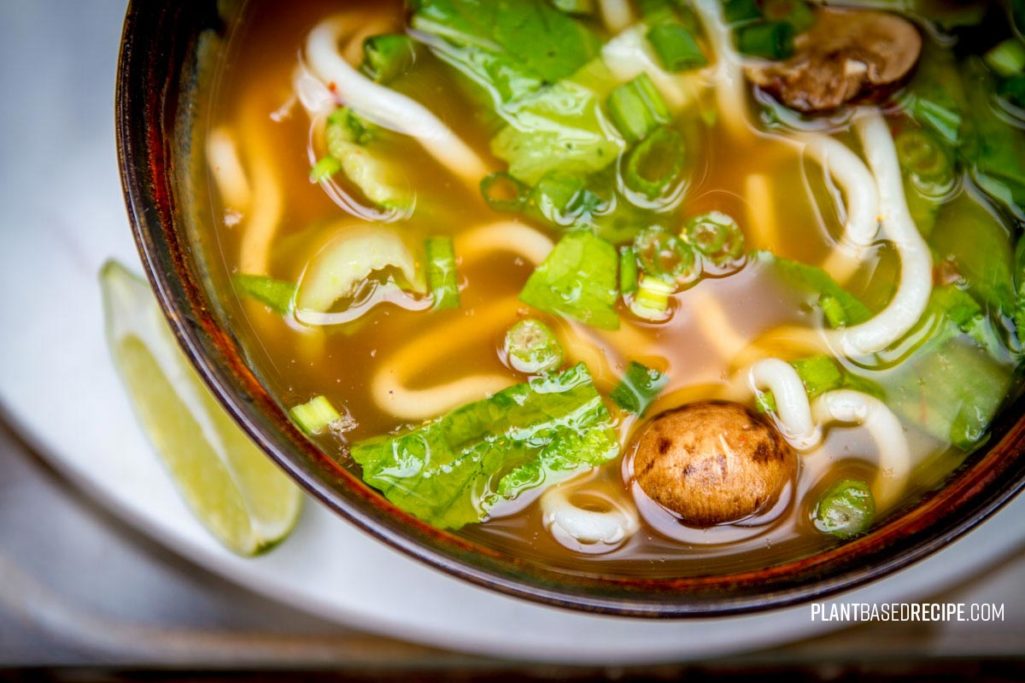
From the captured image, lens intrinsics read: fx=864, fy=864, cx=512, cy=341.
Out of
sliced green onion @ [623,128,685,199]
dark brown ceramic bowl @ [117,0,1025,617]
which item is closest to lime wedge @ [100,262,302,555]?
dark brown ceramic bowl @ [117,0,1025,617]

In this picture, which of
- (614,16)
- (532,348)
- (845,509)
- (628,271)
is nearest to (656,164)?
(628,271)

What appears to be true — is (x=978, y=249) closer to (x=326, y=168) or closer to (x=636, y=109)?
(x=636, y=109)

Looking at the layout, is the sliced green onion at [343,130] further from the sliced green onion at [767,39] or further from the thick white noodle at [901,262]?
the thick white noodle at [901,262]

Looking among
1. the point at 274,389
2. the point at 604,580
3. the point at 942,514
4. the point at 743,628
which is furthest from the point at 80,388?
the point at 942,514

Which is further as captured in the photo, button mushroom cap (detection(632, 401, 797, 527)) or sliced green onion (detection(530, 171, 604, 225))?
sliced green onion (detection(530, 171, 604, 225))

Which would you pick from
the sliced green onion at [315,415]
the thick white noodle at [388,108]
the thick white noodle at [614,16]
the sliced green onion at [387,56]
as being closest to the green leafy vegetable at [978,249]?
the thick white noodle at [614,16]

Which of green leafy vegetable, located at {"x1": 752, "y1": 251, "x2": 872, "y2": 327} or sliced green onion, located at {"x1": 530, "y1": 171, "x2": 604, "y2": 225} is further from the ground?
sliced green onion, located at {"x1": 530, "y1": 171, "x2": 604, "y2": 225}

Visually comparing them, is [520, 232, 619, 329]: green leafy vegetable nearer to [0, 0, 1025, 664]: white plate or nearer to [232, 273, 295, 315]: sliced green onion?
[232, 273, 295, 315]: sliced green onion
